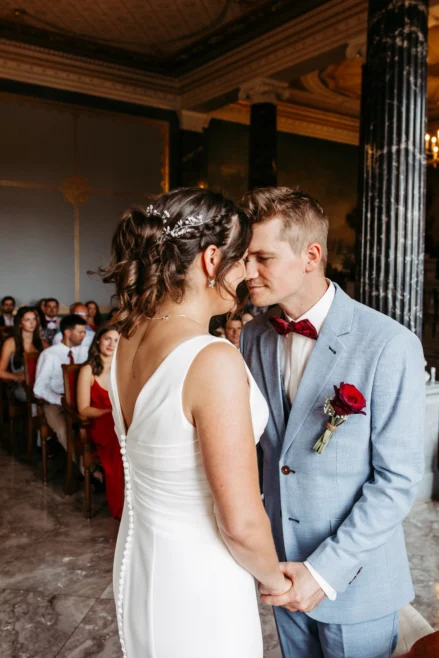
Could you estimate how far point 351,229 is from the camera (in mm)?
14617

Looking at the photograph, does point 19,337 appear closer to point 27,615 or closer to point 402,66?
point 27,615

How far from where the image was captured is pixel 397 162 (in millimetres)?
5090

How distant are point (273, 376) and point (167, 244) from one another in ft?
1.99

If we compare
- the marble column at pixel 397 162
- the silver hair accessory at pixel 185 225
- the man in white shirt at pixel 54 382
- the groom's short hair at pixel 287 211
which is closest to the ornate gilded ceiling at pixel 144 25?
the marble column at pixel 397 162

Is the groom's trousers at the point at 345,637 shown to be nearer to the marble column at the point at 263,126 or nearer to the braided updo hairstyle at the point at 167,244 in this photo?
the braided updo hairstyle at the point at 167,244

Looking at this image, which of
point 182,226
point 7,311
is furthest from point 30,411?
point 182,226

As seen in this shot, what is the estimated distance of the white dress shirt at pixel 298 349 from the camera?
70.6 inches

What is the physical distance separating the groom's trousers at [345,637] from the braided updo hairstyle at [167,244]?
3.24 feet

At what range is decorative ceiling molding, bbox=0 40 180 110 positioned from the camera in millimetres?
9672

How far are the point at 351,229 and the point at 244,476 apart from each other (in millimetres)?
13957

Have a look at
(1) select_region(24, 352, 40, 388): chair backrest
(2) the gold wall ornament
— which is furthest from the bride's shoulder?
(2) the gold wall ornament

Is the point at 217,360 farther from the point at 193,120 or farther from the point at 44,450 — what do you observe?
the point at 193,120

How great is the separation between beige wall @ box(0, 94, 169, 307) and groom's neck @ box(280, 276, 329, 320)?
9060 millimetres

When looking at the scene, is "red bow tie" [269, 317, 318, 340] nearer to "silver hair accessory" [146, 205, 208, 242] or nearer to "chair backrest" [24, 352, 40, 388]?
"silver hair accessory" [146, 205, 208, 242]
